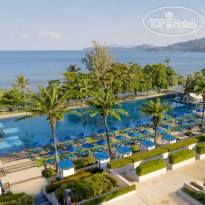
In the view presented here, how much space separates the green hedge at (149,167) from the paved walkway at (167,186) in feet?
2.66

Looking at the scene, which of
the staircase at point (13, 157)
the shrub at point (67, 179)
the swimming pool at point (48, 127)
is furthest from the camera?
the swimming pool at point (48, 127)

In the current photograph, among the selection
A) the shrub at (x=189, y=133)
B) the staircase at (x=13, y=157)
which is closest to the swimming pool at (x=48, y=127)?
the staircase at (x=13, y=157)

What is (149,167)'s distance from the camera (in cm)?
1984

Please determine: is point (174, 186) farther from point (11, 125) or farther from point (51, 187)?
point (11, 125)

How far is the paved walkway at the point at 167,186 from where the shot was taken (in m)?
16.5

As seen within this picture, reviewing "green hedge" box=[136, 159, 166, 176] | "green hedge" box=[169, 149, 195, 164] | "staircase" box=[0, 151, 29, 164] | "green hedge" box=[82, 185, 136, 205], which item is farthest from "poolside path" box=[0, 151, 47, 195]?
"green hedge" box=[169, 149, 195, 164]

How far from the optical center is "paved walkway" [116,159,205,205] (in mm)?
16516

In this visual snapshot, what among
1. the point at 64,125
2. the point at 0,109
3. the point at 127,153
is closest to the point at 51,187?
the point at 127,153

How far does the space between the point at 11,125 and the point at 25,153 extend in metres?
13.1

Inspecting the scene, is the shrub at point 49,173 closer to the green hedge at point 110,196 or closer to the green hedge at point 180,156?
the green hedge at point 110,196

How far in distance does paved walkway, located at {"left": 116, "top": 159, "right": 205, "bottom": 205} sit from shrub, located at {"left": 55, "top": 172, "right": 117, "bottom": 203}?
5.40 feet

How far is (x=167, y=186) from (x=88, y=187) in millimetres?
7075

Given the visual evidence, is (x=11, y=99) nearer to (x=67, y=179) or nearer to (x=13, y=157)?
(x=13, y=157)

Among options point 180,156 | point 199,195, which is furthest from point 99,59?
point 199,195
